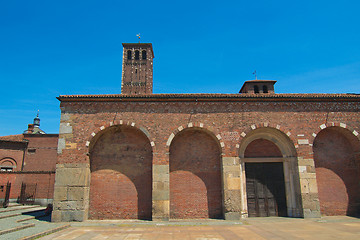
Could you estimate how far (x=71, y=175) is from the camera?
12.1 metres

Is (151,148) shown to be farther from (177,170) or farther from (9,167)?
(9,167)

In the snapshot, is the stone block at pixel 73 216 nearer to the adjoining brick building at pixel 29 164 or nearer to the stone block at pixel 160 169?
the stone block at pixel 160 169

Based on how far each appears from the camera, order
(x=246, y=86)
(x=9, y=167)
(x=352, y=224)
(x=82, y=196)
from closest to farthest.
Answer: (x=352, y=224), (x=82, y=196), (x=246, y=86), (x=9, y=167)

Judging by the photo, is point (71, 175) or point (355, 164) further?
point (355, 164)

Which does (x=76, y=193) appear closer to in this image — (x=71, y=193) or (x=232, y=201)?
(x=71, y=193)

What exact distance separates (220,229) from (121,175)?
5840 millimetres

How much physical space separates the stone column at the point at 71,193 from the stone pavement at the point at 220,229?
0.80 m

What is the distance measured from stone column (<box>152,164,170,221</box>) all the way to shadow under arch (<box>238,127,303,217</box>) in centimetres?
409

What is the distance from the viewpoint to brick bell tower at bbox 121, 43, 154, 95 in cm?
2948

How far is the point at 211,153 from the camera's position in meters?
13.1

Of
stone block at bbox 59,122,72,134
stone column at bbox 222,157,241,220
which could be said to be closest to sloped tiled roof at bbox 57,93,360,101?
stone block at bbox 59,122,72,134

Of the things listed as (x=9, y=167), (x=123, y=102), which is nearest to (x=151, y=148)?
(x=123, y=102)

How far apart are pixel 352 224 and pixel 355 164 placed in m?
3.95

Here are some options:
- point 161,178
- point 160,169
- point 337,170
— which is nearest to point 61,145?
point 160,169
